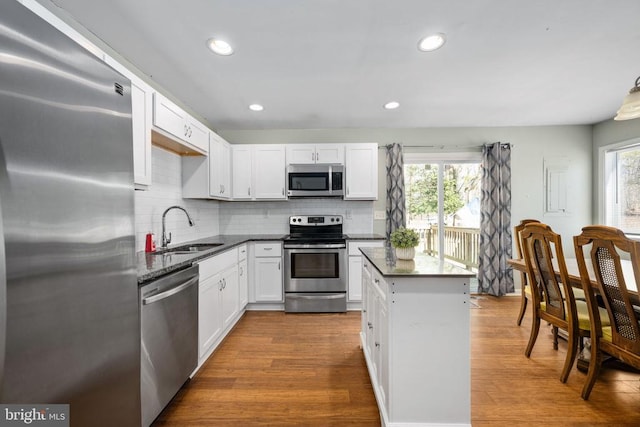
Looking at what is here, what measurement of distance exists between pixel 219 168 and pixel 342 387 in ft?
8.80

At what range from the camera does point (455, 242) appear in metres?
4.34

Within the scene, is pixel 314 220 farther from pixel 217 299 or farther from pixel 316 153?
pixel 217 299

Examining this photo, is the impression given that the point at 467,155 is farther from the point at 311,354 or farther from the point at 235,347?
the point at 235,347

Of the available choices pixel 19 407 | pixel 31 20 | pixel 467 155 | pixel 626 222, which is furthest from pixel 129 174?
pixel 626 222

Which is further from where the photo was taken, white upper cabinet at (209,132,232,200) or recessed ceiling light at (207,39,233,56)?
white upper cabinet at (209,132,232,200)

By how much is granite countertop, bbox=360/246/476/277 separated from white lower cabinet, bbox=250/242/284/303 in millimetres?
1720

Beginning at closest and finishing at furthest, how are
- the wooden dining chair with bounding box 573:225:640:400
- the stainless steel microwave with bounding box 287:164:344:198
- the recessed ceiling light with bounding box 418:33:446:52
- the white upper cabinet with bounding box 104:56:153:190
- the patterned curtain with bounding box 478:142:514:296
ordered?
the wooden dining chair with bounding box 573:225:640:400, the white upper cabinet with bounding box 104:56:153:190, the recessed ceiling light with bounding box 418:33:446:52, the stainless steel microwave with bounding box 287:164:344:198, the patterned curtain with bounding box 478:142:514:296

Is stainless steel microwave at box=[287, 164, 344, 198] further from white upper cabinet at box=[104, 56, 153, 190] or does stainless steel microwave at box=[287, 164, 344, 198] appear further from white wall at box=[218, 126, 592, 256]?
white upper cabinet at box=[104, 56, 153, 190]

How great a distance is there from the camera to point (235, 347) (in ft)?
8.38

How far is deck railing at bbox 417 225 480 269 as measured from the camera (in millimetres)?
4270

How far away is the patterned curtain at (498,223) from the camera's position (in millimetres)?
3938

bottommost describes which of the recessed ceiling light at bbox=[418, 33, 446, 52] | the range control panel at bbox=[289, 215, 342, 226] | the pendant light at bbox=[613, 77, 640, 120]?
the range control panel at bbox=[289, 215, 342, 226]

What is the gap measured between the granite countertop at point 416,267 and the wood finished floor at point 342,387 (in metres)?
0.93

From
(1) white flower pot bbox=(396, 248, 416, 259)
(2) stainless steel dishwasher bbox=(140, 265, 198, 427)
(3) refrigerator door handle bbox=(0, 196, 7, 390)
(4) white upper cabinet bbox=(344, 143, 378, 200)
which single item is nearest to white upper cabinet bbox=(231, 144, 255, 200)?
(4) white upper cabinet bbox=(344, 143, 378, 200)
